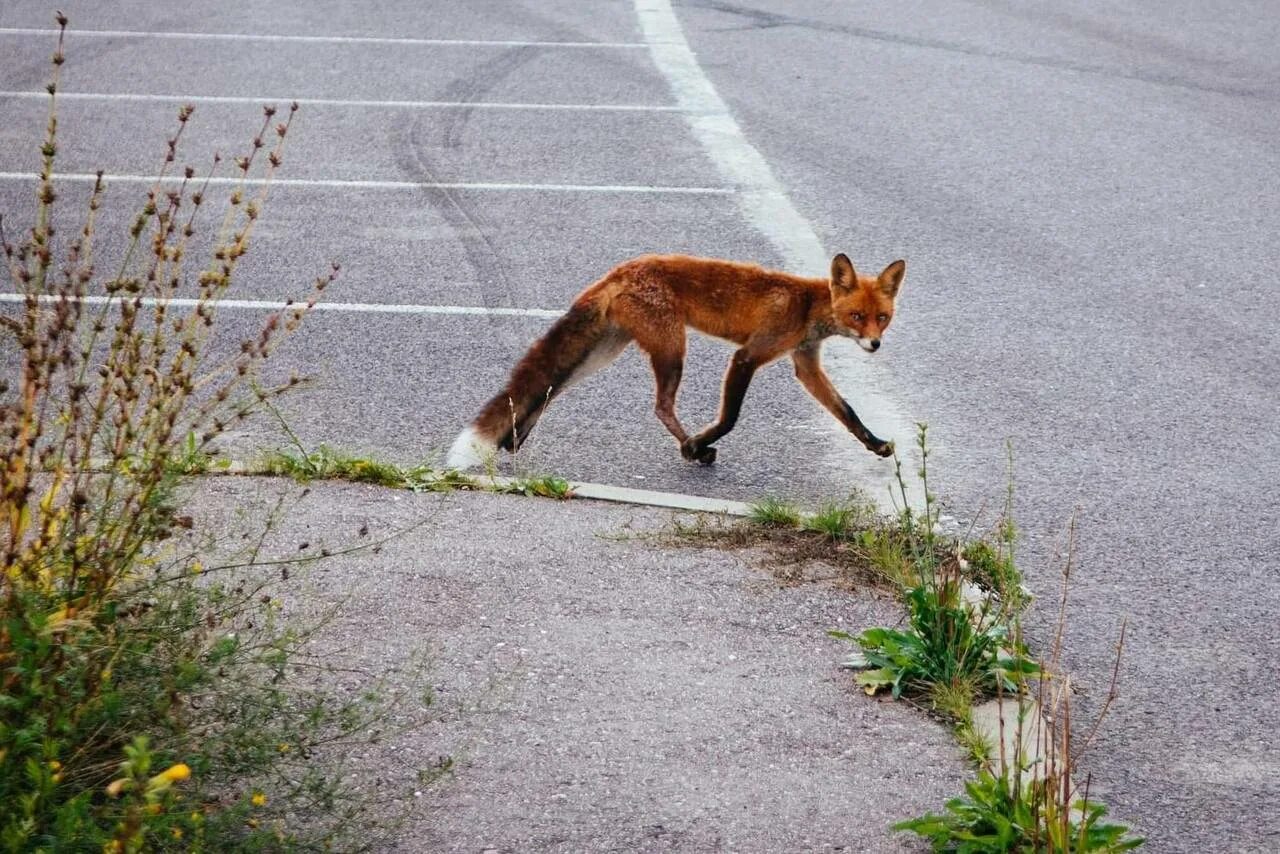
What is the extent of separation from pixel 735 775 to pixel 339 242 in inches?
233

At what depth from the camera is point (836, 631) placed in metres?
5.05

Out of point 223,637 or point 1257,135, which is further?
point 1257,135

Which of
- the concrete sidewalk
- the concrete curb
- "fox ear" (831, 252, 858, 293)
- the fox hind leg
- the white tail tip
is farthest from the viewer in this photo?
"fox ear" (831, 252, 858, 293)

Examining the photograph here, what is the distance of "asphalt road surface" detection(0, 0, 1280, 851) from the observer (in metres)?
5.84

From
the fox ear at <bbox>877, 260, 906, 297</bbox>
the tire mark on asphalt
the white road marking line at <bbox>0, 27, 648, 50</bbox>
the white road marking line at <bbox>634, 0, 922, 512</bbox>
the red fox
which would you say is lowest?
the white road marking line at <bbox>0, 27, 648, 50</bbox>

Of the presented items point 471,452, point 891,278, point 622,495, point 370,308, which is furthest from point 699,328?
point 370,308

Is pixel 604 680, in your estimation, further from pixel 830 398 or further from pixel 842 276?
pixel 842 276

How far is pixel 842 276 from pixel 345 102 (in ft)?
23.7

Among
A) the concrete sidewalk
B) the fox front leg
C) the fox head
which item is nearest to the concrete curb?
the concrete sidewalk

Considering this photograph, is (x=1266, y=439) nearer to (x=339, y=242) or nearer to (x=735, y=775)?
(x=735, y=775)

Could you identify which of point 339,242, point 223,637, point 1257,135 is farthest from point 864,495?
point 1257,135

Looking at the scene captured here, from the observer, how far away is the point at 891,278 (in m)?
7.09

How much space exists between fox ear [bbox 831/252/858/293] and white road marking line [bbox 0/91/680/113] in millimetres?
6223

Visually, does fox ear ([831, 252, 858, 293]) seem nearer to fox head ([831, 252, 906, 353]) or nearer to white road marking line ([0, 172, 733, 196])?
fox head ([831, 252, 906, 353])
